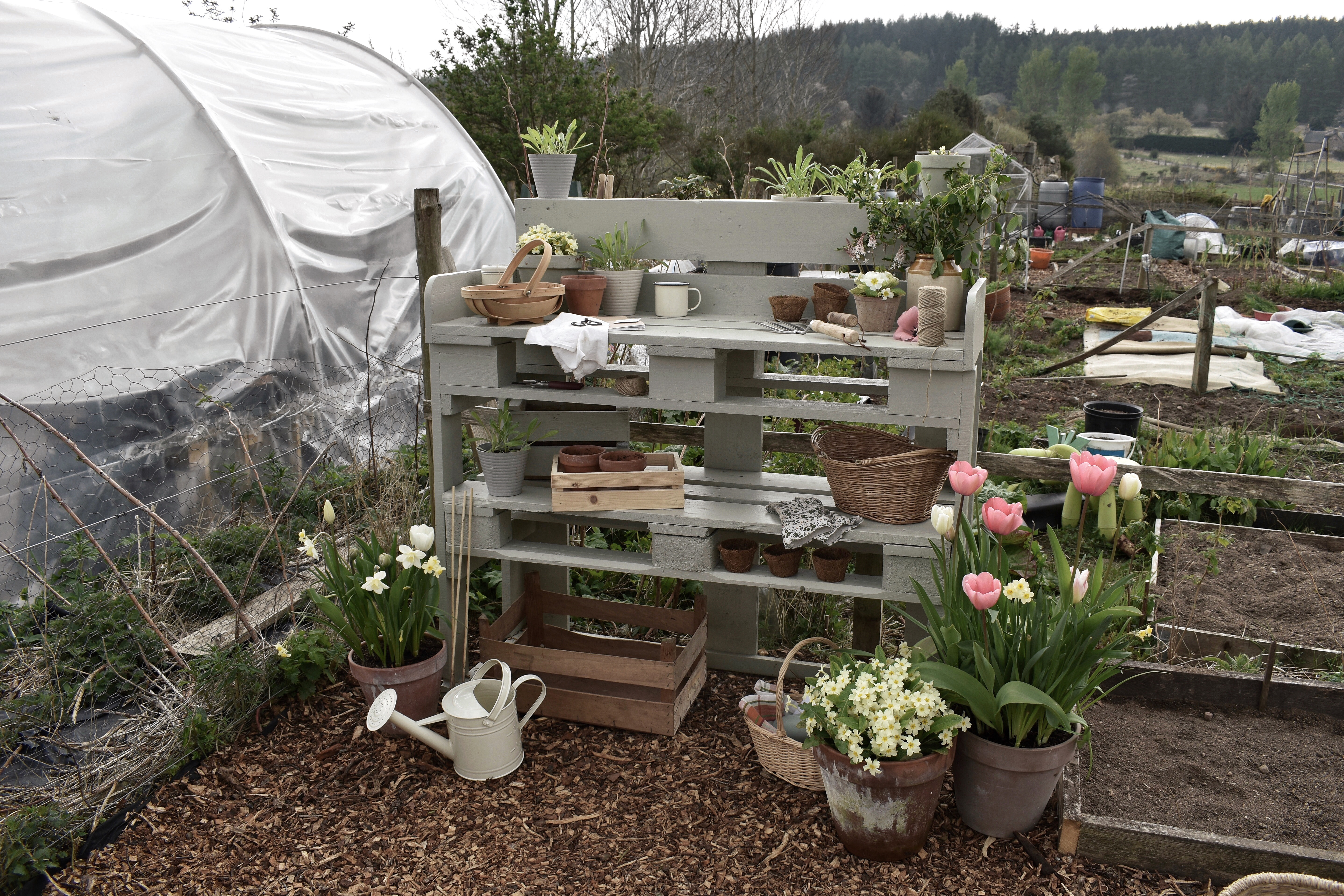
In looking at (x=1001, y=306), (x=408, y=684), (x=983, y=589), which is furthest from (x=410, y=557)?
(x=1001, y=306)

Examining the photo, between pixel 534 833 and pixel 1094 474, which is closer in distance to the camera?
pixel 1094 474

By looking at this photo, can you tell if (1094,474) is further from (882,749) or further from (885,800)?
(885,800)

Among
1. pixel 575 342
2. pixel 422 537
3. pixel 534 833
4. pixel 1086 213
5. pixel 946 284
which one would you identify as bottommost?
pixel 534 833

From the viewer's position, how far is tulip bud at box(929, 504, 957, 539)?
9.42 ft

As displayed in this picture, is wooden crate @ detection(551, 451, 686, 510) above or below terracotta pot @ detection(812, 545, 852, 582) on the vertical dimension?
above

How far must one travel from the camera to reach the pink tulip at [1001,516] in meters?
2.69

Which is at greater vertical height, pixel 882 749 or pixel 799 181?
pixel 799 181

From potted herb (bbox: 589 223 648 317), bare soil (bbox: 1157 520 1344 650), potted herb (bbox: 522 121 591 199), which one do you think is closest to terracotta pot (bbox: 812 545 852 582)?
potted herb (bbox: 589 223 648 317)

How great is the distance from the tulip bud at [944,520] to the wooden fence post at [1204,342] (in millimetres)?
6204

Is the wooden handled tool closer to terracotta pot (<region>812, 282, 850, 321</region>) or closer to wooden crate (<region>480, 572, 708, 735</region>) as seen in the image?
terracotta pot (<region>812, 282, 850, 321</region>)

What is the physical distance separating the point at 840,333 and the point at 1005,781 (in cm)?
145

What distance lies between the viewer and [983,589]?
255cm

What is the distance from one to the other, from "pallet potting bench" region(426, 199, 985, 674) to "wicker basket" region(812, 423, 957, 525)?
53mm

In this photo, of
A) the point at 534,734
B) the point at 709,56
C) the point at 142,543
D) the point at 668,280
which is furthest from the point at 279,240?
the point at 709,56
